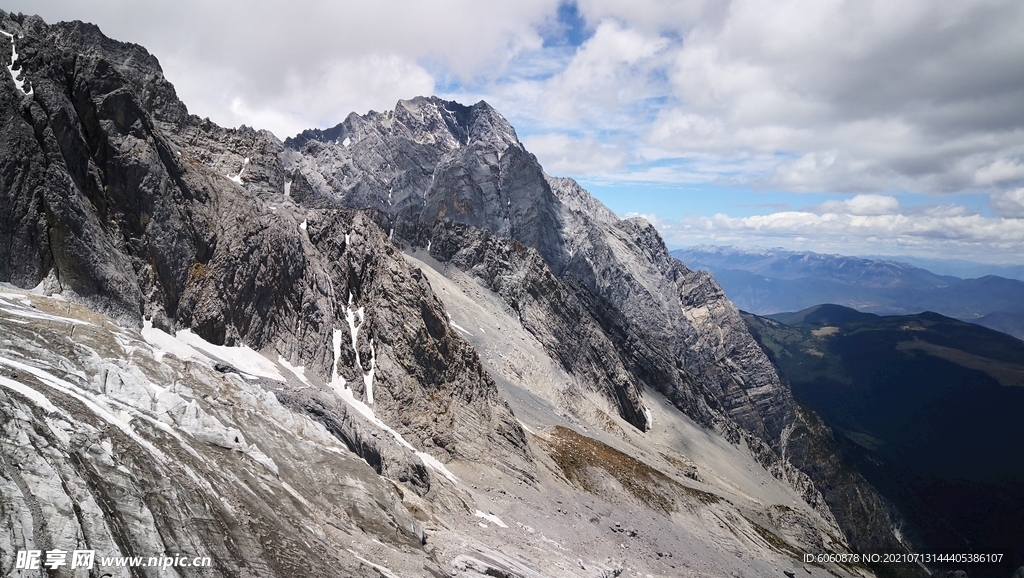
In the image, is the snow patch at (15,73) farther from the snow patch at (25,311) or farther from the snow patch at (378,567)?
the snow patch at (378,567)

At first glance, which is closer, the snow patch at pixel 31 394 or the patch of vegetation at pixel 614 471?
the snow patch at pixel 31 394

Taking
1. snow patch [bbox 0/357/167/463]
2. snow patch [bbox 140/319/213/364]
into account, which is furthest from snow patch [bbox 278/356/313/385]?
snow patch [bbox 0/357/167/463]

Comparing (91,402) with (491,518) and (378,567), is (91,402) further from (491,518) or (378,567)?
(491,518)

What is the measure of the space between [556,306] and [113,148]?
83.3 m

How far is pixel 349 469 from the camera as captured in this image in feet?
98.7

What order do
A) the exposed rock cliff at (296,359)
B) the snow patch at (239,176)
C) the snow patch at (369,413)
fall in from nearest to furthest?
the exposed rock cliff at (296,359) < the snow patch at (369,413) < the snow patch at (239,176)

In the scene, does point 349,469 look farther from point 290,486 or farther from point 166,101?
point 166,101

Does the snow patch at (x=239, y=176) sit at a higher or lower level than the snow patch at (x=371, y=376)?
higher

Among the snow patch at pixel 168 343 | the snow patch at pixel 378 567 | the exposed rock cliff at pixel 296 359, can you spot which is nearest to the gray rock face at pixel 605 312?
the exposed rock cliff at pixel 296 359

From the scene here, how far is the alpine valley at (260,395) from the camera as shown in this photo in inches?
783

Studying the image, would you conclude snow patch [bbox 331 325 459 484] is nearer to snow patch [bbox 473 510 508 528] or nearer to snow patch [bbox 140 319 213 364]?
snow patch [bbox 473 510 508 528]

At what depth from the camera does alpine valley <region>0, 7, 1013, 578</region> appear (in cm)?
1990

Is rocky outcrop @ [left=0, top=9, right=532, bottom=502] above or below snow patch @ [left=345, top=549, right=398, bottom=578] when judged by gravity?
above

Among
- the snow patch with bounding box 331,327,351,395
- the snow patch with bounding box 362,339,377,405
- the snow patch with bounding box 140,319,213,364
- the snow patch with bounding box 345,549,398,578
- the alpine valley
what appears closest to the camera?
the alpine valley
